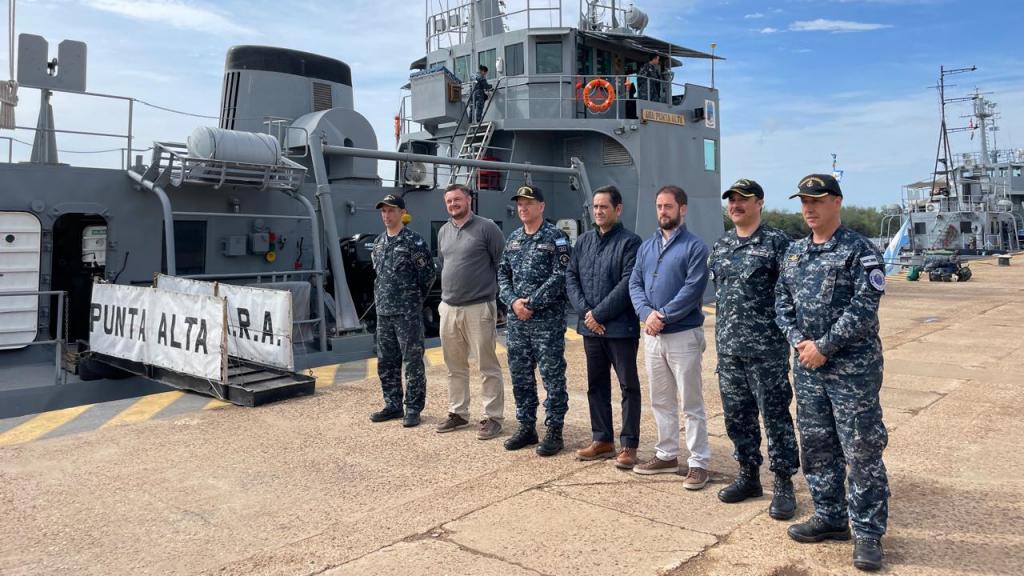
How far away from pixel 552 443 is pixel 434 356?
172 inches

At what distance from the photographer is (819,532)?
10.4 feet

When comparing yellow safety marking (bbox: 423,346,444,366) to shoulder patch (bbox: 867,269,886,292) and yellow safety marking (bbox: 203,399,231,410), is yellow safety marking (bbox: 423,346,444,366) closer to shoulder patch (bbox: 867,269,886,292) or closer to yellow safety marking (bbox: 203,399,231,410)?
yellow safety marking (bbox: 203,399,231,410)

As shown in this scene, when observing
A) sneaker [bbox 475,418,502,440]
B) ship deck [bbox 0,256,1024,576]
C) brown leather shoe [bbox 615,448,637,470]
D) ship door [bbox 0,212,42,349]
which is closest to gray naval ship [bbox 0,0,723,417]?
ship door [bbox 0,212,42,349]

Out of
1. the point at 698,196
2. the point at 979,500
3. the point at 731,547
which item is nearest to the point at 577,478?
the point at 731,547

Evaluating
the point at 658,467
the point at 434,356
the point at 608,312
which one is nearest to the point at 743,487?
the point at 658,467

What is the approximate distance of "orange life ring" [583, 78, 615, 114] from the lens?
1388 cm

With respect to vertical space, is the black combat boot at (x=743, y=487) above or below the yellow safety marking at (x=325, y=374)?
below

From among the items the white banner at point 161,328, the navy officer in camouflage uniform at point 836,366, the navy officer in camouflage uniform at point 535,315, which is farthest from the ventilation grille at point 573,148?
the navy officer in camouflage uniform at point 836,366

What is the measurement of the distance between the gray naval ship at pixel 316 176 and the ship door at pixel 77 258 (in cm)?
2

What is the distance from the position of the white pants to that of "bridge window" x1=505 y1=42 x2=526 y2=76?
11.8 m

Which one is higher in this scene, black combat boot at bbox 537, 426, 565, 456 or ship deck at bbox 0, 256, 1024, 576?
black combat boot at bbox 537, 426, 565, 456

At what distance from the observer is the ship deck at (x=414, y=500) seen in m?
3.09

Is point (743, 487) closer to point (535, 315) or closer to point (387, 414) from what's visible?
point (535, 315)

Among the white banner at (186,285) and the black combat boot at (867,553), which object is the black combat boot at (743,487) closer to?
the black combat boot at (867,553)
